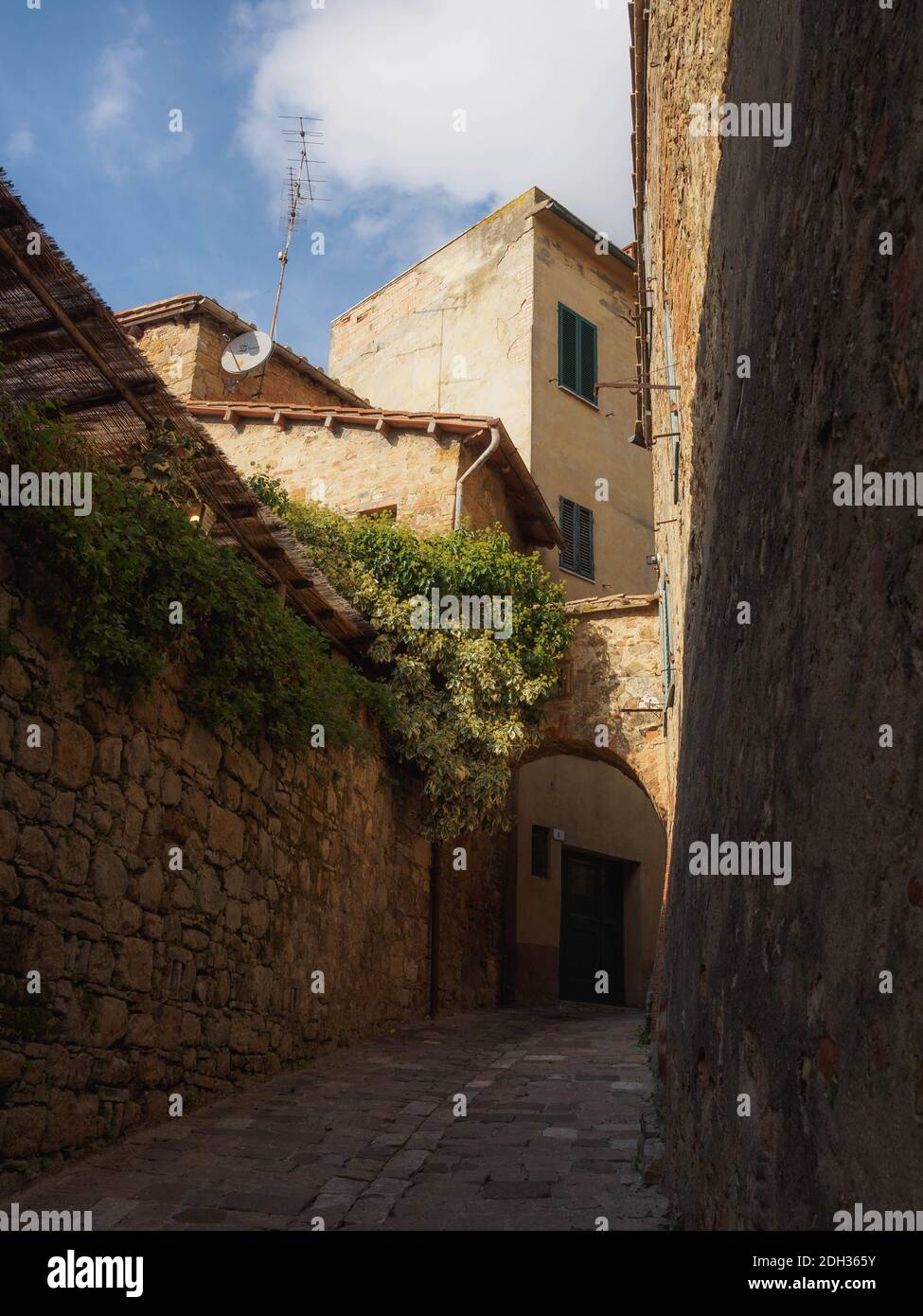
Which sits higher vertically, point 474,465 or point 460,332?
point 460,332

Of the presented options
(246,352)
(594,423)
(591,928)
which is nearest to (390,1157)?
(591,928)

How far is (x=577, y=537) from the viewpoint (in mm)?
17516

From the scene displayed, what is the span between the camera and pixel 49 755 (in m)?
4.96

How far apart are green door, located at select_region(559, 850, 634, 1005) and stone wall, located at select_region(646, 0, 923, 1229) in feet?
40.1

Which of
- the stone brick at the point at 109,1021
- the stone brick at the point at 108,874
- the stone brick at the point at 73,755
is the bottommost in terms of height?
the stone brick at the point at 109,1021

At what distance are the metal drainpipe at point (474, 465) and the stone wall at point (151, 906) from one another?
4840mm

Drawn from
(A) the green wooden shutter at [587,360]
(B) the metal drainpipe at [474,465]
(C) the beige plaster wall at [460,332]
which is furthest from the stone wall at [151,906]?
(A) the green wooden shutter at [587,360]

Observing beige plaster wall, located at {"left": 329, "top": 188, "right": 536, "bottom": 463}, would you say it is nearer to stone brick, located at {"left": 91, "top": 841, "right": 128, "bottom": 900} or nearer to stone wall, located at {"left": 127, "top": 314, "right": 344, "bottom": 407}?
stone wall, located at {"left": 127, "top": 314, "right": 344, "bottom": 407}

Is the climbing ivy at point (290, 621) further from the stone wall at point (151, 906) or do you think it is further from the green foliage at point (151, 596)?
the stone wall at point (151, 906)

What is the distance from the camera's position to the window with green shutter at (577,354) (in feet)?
59.1

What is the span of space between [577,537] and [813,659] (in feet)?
50.7

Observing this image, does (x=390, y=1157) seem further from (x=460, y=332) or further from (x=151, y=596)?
(x=460, y=332)
